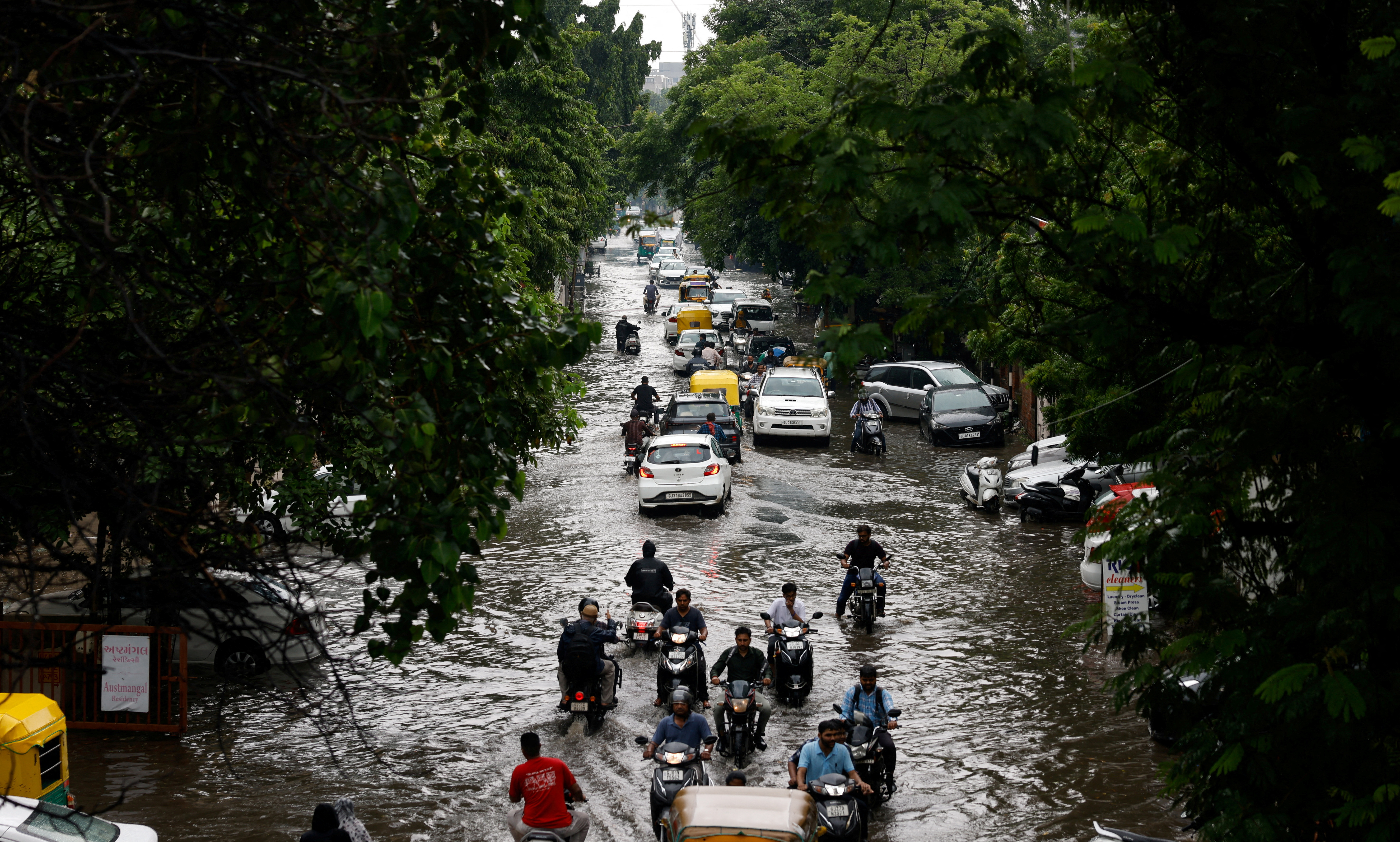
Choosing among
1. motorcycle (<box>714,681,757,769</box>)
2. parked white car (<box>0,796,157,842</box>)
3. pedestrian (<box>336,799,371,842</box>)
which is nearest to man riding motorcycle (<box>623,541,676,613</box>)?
motorcycle (<box>714,681,757,769</box>)

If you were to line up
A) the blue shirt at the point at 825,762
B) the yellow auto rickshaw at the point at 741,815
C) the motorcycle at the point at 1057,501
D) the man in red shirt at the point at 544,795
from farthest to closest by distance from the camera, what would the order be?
the motorcycle at the point at 1057,501 → the blue shirt at the point at 825,762 → the man in red shirt at the point at 544,795 → the yellow auto rickshaw at the point at 741,815

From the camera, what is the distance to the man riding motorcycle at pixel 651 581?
52.9 ft

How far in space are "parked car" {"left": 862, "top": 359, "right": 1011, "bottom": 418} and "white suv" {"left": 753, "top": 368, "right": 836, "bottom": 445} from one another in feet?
7.75

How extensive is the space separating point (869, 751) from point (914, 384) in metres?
25.0

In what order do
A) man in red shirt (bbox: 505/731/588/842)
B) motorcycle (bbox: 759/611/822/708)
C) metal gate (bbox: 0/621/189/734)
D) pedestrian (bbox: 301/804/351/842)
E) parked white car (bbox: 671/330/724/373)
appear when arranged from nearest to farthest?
1. pedestrian (bbox: 301/804/351/842)
2. man in red shirt (bbox: 505/731/588/842)
3. metal gate (bbox: 0/621/189/734)
4. motorcycle (bbox: 759/611/822/708)
5. parked white car (bbox: 671/330/724/373)

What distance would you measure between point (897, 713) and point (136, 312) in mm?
7335

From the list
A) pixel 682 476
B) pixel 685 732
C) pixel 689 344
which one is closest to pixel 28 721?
pixel 685 732

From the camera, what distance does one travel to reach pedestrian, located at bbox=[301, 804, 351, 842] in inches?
352

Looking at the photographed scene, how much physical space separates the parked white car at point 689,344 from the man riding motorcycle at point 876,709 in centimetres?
3224

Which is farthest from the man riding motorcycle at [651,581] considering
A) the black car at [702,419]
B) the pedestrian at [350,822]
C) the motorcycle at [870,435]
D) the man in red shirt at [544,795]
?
the motorcycle at [870,435]

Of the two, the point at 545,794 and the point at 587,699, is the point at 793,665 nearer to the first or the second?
the point at 587,699

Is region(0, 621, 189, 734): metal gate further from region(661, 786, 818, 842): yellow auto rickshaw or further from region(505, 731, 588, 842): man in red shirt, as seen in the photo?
region(661, 786, 818, 842): yellow auto rickshaw

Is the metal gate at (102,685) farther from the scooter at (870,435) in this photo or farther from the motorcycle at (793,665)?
the scooter at (870,435)

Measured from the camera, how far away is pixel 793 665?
14.1m
